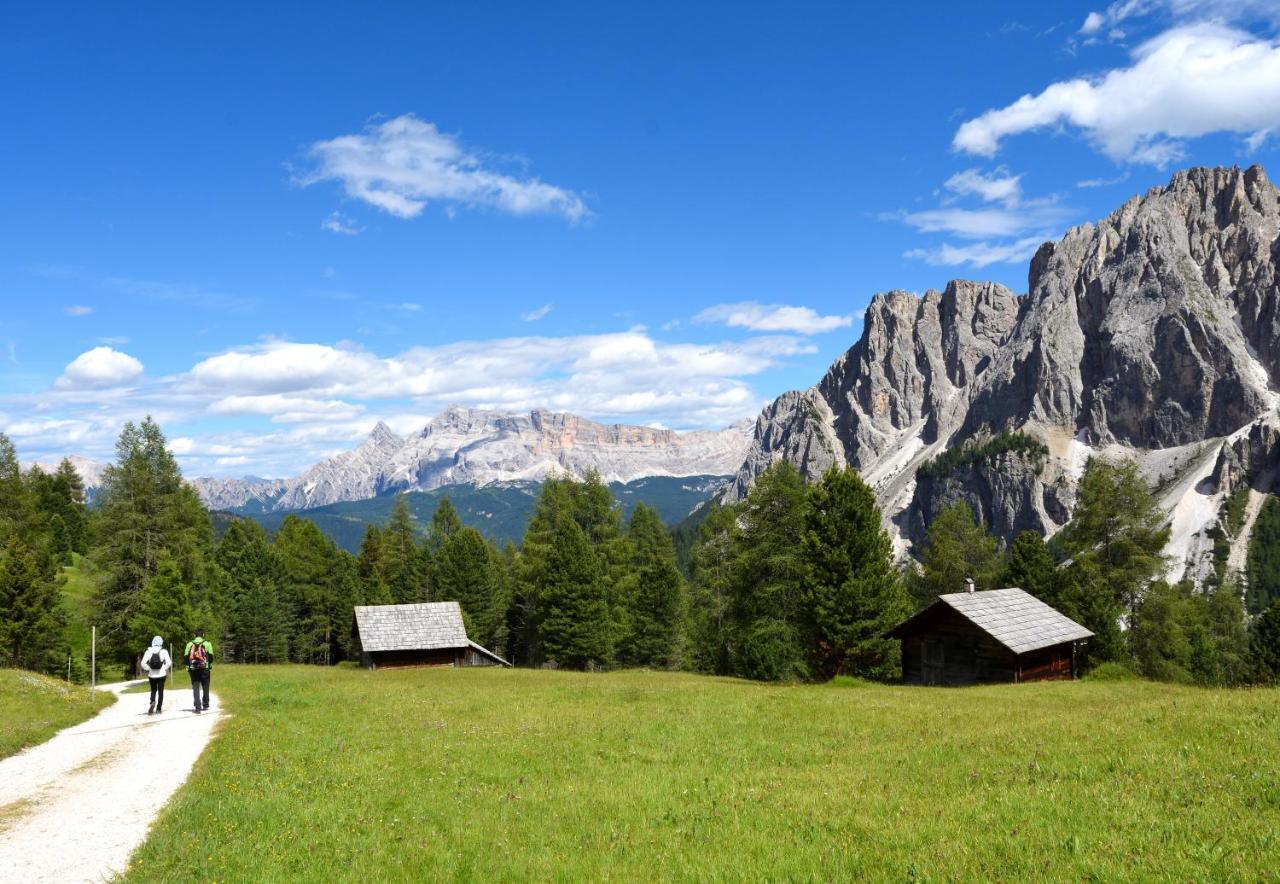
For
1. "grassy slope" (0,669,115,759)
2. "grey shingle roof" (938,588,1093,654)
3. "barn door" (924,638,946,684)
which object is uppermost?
"grassy slope" (0,669,115,759)

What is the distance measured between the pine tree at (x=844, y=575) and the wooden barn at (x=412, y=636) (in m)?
29.8

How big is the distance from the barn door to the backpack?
35.9 meters

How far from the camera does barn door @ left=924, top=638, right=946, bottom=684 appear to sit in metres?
42.9

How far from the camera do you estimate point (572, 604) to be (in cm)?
6412

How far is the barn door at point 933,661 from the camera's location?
4294 cm

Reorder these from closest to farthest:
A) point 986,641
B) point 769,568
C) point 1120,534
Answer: point 986,641
point 769,568
point 1120,534

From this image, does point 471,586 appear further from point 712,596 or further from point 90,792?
point 90,792

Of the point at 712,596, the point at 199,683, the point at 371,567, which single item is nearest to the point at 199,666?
the point at 199,683

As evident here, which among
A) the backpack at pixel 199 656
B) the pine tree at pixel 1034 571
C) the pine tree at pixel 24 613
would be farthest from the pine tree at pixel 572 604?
the backpack at pixel 199 656

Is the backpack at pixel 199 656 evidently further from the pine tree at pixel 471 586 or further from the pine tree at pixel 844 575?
the pine tree at pixel 471 586

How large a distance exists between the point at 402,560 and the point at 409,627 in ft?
110

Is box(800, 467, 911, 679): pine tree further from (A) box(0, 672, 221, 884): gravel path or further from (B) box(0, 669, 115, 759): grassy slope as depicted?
(B) box(0, 669, 115, 759): grassy slope

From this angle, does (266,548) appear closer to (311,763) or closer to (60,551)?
(60,551)

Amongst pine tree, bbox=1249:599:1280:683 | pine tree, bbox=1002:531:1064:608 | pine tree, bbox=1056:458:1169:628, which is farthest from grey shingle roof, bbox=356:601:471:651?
pine tree, bbox=1249:599:1280:683
